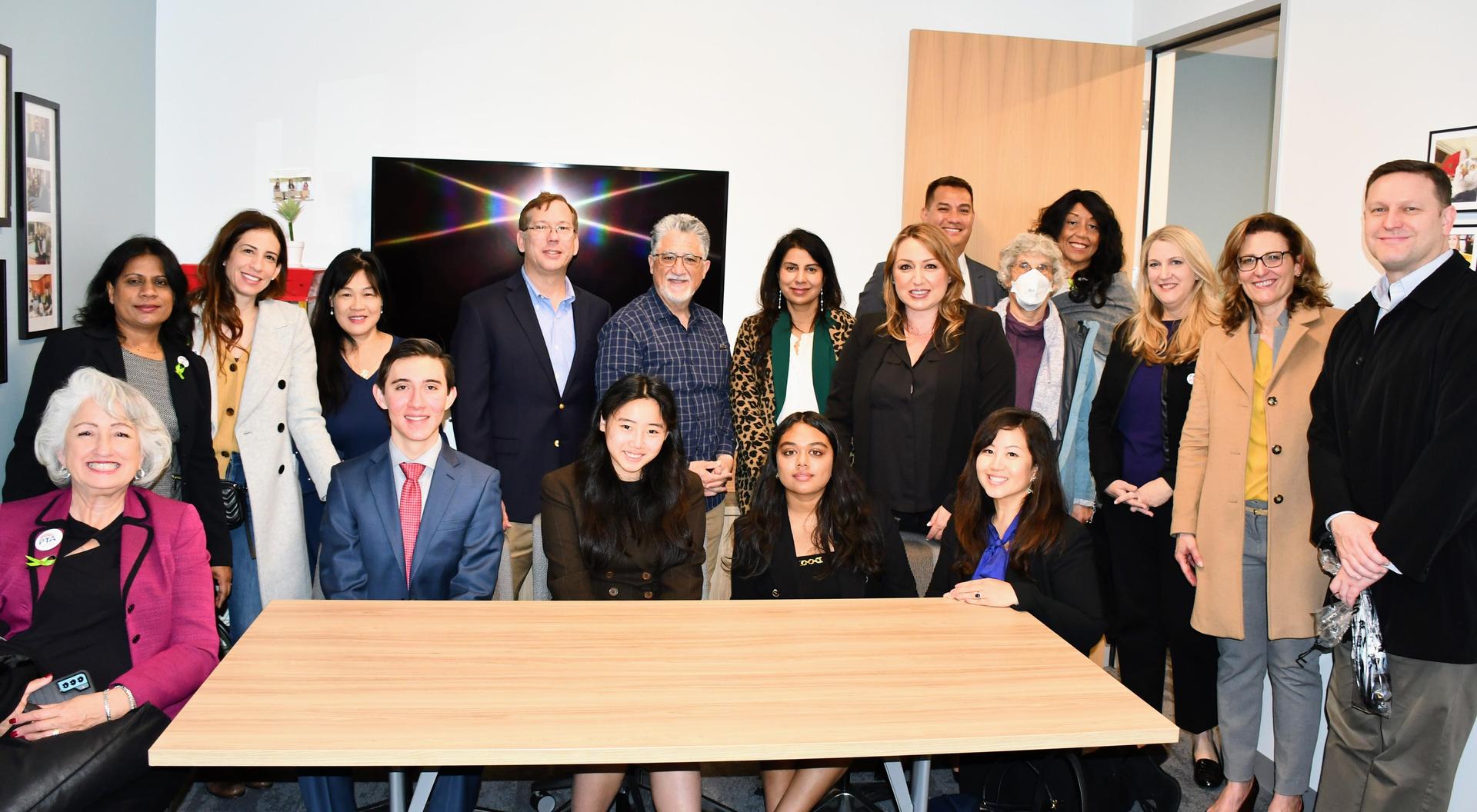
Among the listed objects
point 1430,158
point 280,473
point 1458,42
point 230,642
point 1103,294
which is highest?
point 1458,42

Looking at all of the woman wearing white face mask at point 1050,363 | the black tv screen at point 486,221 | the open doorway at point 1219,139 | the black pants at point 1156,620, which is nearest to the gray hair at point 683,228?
the woman wearing white face mask at point 1050,363

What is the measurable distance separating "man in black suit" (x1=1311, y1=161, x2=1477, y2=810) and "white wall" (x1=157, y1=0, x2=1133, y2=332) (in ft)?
9.22

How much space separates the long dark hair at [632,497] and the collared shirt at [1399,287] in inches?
71.8

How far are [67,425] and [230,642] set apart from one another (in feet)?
3.82

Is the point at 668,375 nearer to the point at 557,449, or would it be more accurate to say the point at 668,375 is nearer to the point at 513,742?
the point at 557,449

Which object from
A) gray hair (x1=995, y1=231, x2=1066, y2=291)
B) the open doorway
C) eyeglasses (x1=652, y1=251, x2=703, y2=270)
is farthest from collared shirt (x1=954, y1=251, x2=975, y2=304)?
the open doorway

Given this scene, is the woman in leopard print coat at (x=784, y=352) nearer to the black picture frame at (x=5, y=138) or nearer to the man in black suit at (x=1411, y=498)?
the man in black suit at (x=1411, y=498)

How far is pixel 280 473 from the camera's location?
330 centimetres

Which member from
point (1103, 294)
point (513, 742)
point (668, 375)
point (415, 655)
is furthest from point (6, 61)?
point (1103, 294)

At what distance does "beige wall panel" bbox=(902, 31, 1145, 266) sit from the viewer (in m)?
4.99

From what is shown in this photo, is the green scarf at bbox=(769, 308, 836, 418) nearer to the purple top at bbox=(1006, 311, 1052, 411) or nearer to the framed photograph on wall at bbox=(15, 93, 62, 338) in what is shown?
the purple top at bbox=(1006, 311, 1052, 411)

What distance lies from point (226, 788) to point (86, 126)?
7.99 feet

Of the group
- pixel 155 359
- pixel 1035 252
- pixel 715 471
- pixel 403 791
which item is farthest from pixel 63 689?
pixel 1035 252

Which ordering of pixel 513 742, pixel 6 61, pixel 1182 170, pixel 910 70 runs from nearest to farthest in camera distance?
pixel 513 742
pixel 6 61
pixel 910 70
pixel 1182 170
